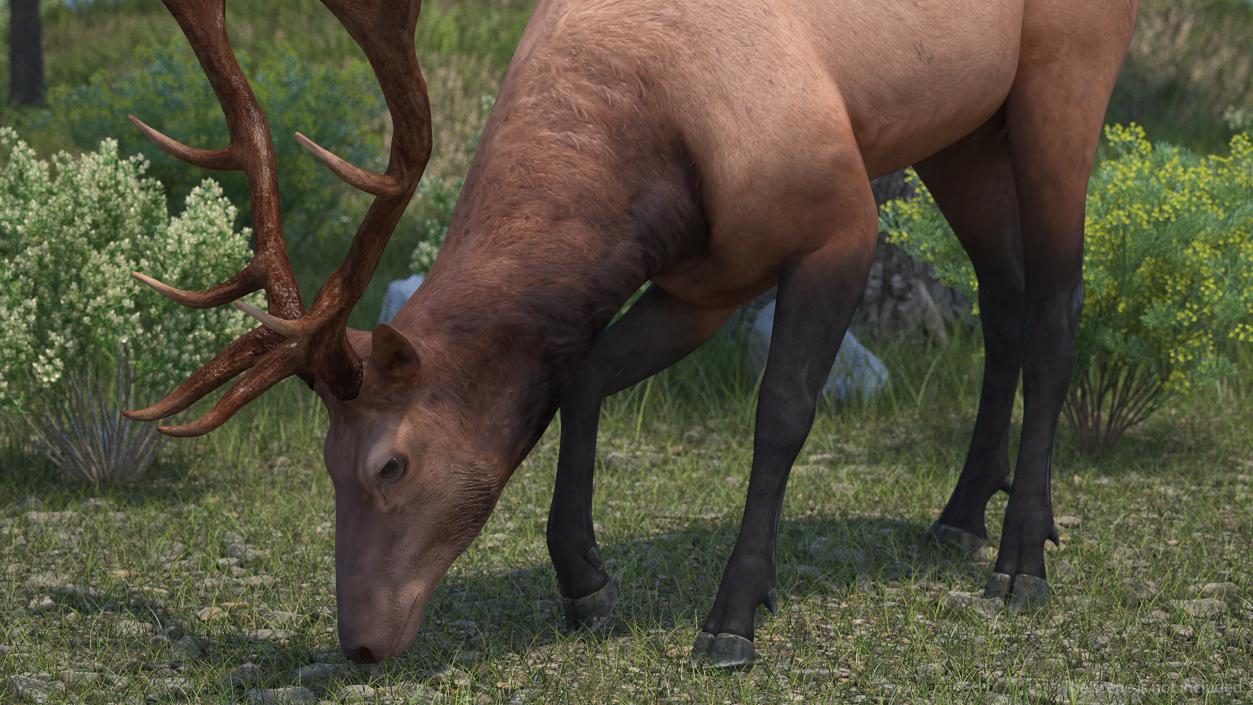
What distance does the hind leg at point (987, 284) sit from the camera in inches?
195

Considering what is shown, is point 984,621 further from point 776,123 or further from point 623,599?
point 776,123

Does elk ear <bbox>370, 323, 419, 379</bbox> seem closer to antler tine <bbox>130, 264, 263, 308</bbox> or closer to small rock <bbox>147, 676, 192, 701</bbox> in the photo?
antler tine <bbox>130, 264, 263, 308</bbox>

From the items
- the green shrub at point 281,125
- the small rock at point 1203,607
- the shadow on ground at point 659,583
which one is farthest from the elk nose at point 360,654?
the green shrub at point 281,125

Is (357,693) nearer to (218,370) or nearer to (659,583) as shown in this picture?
(218,370)

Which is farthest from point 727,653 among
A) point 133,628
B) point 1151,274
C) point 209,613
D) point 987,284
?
point 1151,274

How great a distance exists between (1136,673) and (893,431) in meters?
3.17

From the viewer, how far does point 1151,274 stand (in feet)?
21.3

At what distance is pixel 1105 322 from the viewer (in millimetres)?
6449

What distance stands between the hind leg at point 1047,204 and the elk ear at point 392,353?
2.09m

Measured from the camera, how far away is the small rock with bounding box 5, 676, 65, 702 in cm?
372

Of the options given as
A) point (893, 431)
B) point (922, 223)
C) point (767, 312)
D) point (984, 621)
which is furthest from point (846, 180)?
point (767, 312)

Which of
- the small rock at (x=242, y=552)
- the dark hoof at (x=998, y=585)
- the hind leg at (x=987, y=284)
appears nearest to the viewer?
the dark hoof at (x=998, y=585)

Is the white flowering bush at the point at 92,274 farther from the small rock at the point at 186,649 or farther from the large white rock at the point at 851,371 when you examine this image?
the large white rock at the point at 851,371

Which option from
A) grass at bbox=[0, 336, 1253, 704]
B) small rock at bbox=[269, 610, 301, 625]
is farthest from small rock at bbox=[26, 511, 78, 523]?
small rock at bbox=[269, 610, 301, 625]
